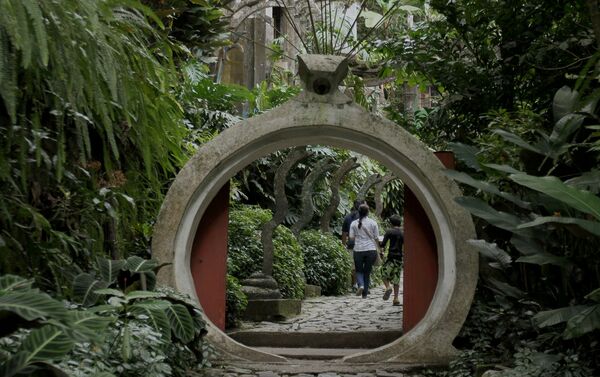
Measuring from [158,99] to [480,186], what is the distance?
97.7 inches

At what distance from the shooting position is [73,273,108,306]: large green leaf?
545 cm

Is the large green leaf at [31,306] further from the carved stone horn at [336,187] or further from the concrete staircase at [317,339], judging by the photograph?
the carved stone horn at [336,187]

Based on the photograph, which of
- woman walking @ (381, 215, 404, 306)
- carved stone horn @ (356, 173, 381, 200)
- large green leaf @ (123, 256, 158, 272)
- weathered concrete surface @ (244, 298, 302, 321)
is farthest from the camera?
carved stone horn @ (356, 173, 381, 200)

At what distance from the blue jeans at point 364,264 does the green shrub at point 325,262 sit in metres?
1.30

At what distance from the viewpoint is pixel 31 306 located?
11.6 feet

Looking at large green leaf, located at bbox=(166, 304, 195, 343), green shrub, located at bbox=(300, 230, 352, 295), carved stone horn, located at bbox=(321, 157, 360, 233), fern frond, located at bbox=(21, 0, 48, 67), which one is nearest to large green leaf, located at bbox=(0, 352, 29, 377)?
fern frond, located at bbox=(21, 0, 48, 67)

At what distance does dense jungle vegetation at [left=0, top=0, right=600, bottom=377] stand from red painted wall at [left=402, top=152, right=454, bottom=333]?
1.98 feet

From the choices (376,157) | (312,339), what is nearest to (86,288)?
(376,157)

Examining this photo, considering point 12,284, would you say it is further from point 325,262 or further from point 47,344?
point 325,262

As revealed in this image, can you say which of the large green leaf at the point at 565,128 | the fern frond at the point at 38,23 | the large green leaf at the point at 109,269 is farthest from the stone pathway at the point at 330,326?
the fern frond at the point at 38,23

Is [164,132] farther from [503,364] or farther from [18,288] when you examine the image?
[503,364]

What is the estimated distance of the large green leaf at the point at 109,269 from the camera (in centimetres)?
593

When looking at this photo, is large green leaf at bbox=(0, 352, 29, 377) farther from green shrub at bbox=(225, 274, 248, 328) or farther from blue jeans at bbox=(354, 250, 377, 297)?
blue jeans at bbox=(354, 250, 377, 297)

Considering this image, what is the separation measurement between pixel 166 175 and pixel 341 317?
5105mm
